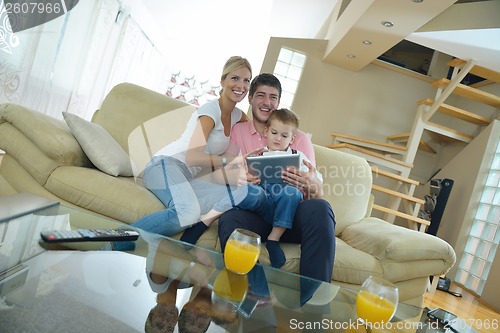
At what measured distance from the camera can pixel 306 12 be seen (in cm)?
588

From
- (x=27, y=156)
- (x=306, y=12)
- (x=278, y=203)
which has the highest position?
(x=306, y=12)

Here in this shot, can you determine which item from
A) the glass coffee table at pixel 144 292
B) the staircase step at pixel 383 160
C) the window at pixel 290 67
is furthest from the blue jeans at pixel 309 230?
the window at pixel 290 67

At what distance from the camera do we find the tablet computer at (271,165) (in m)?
1.69

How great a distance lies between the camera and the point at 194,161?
5.97ft

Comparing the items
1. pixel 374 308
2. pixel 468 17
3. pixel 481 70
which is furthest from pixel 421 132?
pixel 374 308

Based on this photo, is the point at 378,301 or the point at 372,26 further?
the point at 372,26

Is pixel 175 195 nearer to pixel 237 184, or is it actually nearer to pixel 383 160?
pixel 237 184

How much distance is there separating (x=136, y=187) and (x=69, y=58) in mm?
2549

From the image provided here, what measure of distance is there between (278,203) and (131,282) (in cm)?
85

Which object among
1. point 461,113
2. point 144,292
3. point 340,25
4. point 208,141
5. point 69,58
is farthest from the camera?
point 340,25

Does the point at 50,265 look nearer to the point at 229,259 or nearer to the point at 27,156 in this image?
the point at 229,259

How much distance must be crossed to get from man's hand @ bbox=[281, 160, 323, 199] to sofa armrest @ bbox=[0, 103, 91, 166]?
37.0 inches

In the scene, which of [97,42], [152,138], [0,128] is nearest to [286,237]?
[152,138]

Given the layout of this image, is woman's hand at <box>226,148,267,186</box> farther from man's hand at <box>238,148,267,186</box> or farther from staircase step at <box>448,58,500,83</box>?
staircase step at <box>448,58,500,83</box>
